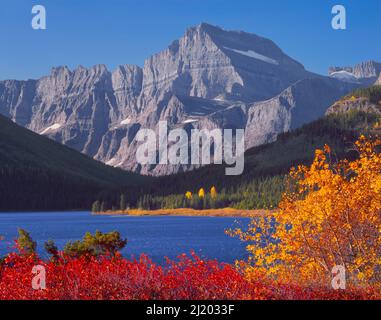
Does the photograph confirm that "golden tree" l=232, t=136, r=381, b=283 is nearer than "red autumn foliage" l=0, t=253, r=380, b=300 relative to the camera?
No

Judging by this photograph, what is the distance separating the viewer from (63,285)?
2445 centimetres

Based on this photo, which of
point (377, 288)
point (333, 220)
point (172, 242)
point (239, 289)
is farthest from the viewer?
point (172, 242)

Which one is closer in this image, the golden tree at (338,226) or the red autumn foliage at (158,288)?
the red autumn foliage at (158,288)

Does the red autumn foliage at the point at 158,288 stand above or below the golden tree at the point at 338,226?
below

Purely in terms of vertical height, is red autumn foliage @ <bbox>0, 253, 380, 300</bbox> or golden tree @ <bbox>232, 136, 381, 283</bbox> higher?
golden tree @ <bbox>232, 136, 381, 283</bbox>

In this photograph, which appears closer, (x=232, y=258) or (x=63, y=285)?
(x=63, y=285)

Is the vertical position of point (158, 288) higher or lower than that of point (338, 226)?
lower

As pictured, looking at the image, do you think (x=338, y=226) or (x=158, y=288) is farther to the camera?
(x=338, y=226)

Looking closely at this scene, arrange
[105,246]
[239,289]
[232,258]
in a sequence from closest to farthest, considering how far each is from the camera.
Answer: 1. [239,289]
2. [105,246]
3. [232,258]
